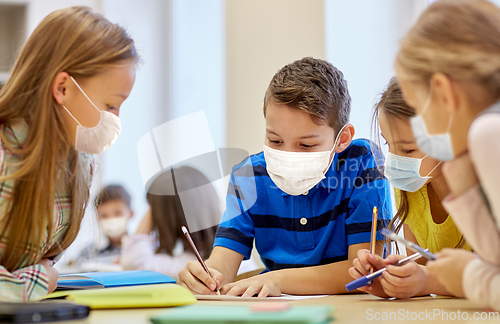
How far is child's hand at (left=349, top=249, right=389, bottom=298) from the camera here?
0.71m

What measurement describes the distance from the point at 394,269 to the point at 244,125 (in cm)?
110

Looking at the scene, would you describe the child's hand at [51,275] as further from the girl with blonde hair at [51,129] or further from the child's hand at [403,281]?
the child's hand at [403,281]

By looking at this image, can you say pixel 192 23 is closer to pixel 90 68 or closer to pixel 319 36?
pixel 319 36

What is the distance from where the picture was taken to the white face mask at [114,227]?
100 inches

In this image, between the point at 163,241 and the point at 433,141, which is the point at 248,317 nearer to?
the point at 433,141

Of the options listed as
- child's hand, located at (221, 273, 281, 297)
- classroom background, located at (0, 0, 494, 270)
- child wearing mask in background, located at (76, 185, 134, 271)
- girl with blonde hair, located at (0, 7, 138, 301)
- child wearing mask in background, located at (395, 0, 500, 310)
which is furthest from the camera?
child wearing mask in background, located at (76, 185, 134, 271)

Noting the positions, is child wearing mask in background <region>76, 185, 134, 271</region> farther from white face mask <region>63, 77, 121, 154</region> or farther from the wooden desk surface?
the wooden desk surface

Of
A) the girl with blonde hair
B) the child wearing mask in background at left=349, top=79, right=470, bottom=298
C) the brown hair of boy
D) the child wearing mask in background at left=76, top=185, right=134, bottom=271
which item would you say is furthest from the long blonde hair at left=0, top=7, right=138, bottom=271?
the child wearing mask in background at left=76, top=185, right=134, bottom=271

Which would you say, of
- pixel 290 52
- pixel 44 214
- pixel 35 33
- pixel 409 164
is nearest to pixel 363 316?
pixel 409 164

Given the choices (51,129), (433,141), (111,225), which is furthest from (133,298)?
(111,225)

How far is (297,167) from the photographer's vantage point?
95 cm

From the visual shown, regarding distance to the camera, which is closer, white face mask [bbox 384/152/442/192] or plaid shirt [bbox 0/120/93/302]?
plaid shirt [bbox 0/120/93/302]

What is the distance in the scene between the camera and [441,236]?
2.79 ft

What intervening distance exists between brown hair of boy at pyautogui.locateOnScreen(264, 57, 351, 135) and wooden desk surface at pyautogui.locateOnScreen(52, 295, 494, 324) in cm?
44
